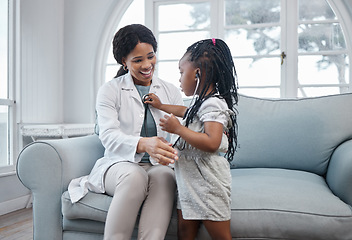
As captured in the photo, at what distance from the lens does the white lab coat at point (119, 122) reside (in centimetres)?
143

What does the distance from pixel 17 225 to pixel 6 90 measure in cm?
115

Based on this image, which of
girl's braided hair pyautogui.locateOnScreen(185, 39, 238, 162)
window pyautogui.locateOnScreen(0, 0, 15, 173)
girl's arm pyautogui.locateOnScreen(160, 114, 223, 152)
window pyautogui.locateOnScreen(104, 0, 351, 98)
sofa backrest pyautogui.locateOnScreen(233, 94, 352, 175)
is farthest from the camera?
window pyautogui.locateOnScreen(104, 0, 351, 98)

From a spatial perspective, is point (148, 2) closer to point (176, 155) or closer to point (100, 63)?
point (100, 63)

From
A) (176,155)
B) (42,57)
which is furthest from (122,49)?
(42,57)

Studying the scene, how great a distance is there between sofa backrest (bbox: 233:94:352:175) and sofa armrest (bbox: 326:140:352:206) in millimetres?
170

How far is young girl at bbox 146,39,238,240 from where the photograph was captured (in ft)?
4.05

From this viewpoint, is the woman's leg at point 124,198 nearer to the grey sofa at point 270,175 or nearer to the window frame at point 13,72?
the grey sofa at point 270,175

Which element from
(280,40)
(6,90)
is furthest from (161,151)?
(280,40)

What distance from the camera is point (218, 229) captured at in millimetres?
1242

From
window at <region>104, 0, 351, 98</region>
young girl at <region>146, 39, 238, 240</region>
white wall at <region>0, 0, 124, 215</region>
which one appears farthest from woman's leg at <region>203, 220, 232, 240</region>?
white wall at <region>0, 0, 124, 215</region>

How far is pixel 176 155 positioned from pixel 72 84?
99.6 inches

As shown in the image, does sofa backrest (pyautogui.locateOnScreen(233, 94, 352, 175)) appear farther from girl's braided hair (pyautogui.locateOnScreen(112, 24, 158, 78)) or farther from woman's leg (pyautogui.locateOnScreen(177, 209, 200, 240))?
girl's braided hair (pyautogui.locateOnScreen(112, 24, 158, 78))

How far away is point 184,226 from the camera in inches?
51.4

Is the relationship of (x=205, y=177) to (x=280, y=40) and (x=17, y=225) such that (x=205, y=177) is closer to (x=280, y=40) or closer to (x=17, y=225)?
(x=17, y=225)
